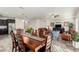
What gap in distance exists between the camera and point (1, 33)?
192 cm

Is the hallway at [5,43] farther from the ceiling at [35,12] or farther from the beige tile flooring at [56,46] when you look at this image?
the ceiling at [35,12]

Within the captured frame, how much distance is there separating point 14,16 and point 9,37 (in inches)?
14.0

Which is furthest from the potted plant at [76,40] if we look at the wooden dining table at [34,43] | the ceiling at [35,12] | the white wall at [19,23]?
the white wall at [19,23]

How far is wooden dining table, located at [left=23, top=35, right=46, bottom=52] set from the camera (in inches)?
75.0

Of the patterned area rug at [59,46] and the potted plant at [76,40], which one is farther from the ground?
the potted plant at [76,40]

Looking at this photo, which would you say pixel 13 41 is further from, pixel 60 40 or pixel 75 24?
pixel 75 24

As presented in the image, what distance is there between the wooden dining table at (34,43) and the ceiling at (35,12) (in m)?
0.35

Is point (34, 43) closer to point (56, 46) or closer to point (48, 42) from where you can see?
point (48, 42)

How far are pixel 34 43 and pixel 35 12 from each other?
1.68ft

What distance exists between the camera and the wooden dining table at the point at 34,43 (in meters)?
1.91

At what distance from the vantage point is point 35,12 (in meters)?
1.93

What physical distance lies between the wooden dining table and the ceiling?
350 mm

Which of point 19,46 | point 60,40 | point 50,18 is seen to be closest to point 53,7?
point 50,18

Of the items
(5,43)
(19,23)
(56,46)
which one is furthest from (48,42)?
(5,43)
